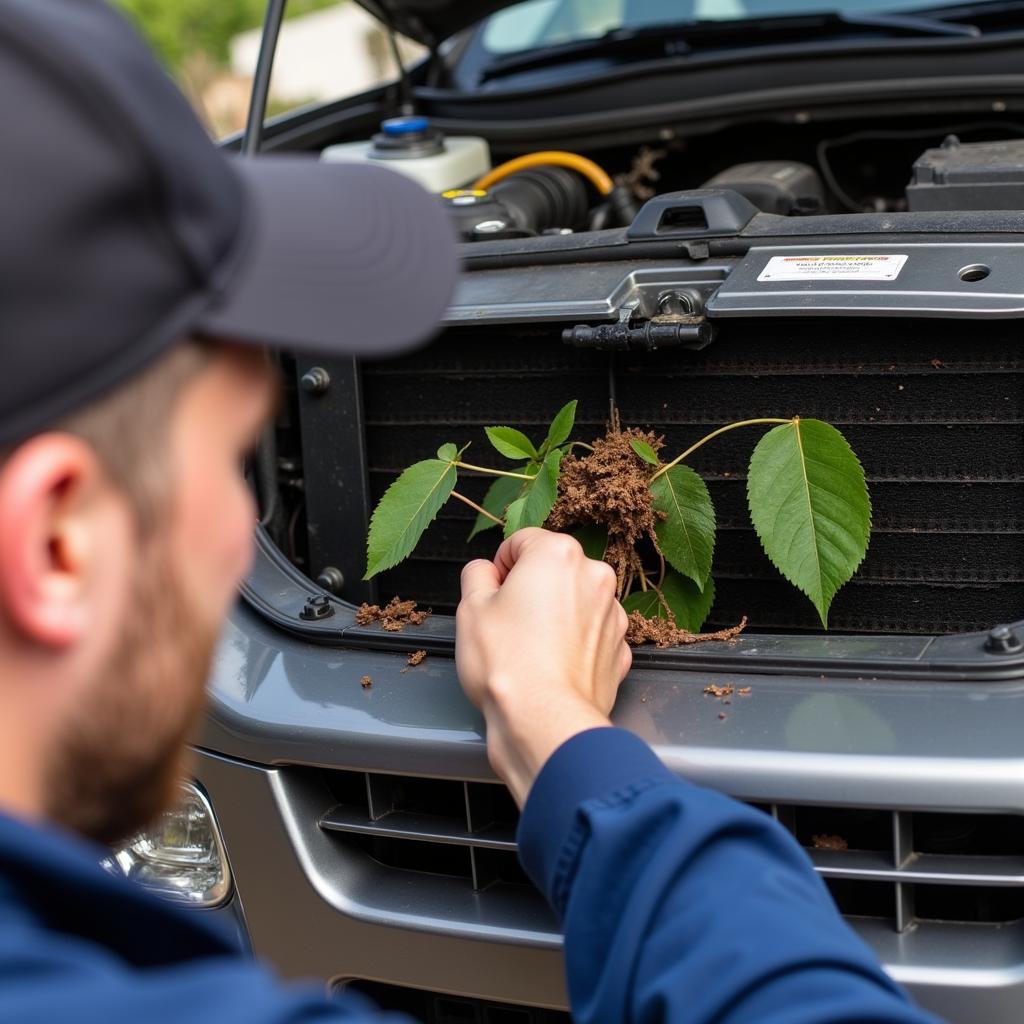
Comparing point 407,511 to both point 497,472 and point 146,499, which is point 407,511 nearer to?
point 497,472

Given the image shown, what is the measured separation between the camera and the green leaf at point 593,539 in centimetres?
164

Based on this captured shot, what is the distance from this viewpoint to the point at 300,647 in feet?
5.57

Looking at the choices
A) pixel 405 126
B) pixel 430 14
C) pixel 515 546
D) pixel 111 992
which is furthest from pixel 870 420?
pixel 430 14

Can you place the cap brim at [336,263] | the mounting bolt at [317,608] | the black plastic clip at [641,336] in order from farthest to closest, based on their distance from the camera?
the mounting bolt at [317,608] → the black plastic clip at [641,336] → the cap brim at [336,263]

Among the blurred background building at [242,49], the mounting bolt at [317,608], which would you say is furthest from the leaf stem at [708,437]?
the blurred background building at [242,49]

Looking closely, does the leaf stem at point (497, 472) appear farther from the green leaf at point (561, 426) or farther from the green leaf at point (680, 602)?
the green leaf at point (680, 602)

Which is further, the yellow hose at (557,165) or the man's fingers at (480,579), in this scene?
the yellow hose at (557,165)

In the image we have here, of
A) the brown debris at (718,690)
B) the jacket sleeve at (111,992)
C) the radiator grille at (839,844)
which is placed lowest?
the radiator grille at (839,844)

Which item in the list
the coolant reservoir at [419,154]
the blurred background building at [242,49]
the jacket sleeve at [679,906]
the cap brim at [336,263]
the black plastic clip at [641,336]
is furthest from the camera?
the blurred background building at [242,49]

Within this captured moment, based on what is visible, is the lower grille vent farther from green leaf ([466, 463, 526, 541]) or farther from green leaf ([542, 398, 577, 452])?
green leaf ([542, 398, 577, 452])

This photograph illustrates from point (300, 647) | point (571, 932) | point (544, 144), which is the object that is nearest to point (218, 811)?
point (300, 647)

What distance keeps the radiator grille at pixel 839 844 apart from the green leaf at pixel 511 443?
1.33 feet

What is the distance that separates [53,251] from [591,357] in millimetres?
1072

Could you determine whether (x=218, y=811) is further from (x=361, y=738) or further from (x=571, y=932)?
(x=571, y=932)
